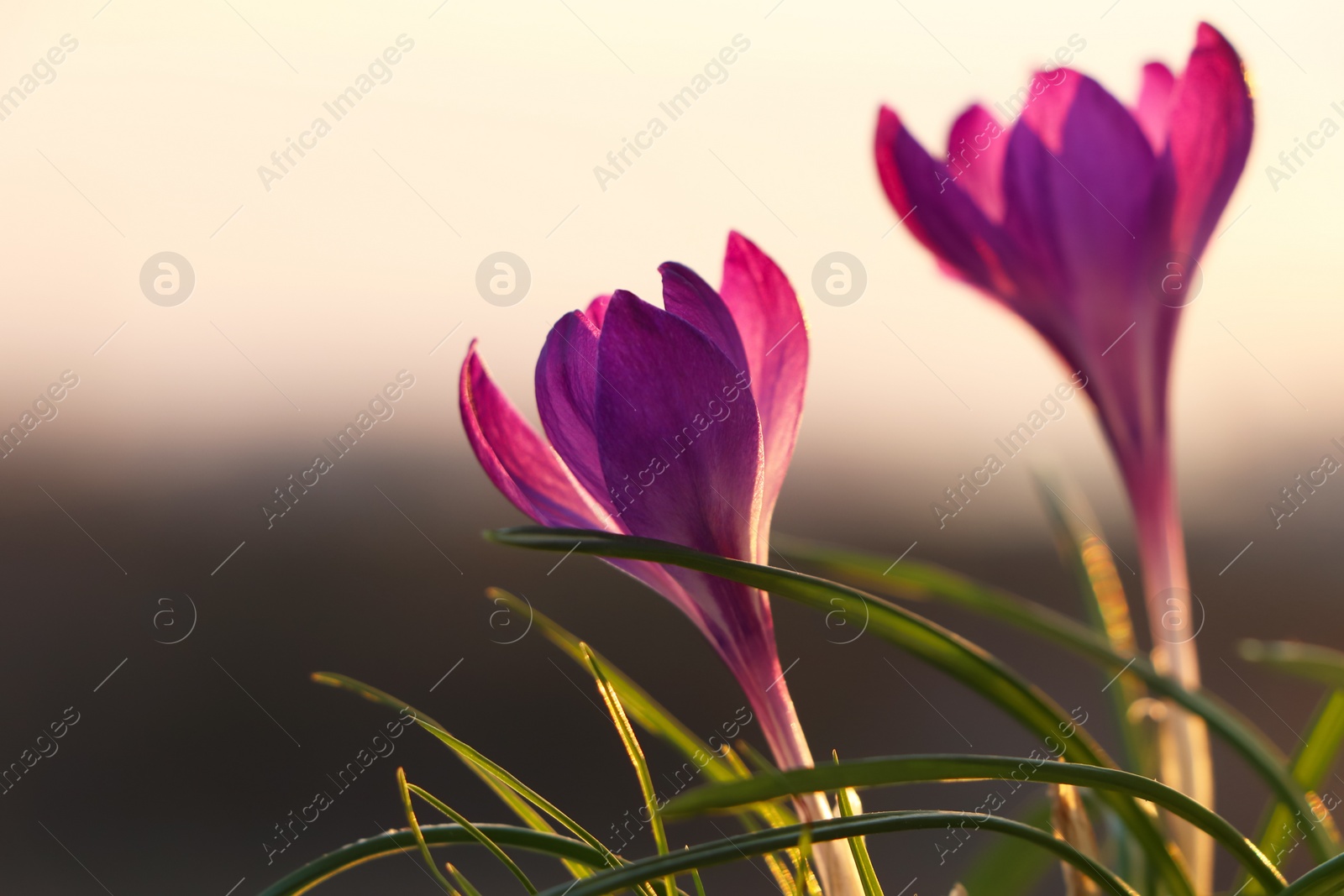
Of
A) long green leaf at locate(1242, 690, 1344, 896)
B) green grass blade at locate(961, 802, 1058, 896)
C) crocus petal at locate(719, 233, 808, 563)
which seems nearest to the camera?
crocus petal at locate(719, 233, 808, 563)

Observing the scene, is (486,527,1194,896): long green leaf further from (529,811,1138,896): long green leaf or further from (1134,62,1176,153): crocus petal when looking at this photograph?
(1134,62,1176,153): crocus petal

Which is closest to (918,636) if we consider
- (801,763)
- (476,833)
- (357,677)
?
(801,763)

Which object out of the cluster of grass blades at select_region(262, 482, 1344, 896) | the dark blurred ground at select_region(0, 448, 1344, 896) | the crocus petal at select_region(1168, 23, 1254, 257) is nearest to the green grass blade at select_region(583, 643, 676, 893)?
the cluster of grass blades at select_region(262, 482, 1344, 896)

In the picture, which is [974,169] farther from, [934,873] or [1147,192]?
[934,873]

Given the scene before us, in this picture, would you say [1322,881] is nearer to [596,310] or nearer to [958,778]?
[958,778]

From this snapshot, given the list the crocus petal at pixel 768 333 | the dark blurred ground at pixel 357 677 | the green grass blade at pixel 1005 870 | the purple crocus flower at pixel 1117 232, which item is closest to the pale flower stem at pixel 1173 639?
the purple crocus flower at pixel 1117 232

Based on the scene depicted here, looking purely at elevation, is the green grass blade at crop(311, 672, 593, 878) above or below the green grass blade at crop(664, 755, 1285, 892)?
above

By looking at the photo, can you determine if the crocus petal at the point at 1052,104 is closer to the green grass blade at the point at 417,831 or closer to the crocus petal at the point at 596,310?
the crocus petal at the point at 596,310

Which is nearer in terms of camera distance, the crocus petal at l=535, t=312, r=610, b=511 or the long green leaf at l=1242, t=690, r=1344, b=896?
the crocus petal at l=535, t=312, r=610, b=511
